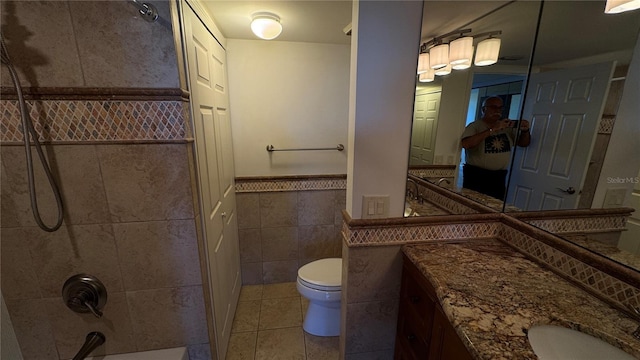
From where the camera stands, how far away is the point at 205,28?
1332 mm

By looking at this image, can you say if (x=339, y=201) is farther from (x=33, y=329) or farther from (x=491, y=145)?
(x=33, y=329)

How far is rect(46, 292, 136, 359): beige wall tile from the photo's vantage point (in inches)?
43.6

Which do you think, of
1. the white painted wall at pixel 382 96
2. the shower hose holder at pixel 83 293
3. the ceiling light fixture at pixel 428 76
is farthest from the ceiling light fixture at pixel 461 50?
the shower hose holder at pixel 83 293

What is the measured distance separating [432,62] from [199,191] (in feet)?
4.36

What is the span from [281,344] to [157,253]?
112cm

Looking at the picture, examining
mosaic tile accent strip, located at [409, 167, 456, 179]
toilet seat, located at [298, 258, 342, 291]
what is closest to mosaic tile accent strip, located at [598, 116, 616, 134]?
mosaic tile accent strip, located at [409, 167, 456, 179]

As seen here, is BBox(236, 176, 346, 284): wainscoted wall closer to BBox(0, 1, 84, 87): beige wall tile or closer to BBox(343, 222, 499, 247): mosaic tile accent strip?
BBox(343, 222, 499, 247): mosaic tile accent strip

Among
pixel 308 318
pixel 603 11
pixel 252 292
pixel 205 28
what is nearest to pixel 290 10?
pixel 205 28

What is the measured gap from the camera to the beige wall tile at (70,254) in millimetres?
1021

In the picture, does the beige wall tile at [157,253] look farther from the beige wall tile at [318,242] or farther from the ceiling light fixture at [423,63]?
the ceiling light fixture at [423,63]

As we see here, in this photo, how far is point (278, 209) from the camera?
2127 mm

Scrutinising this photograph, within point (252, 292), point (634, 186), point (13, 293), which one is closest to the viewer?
point (634, 186)

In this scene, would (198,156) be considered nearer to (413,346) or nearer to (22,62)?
(22,62)

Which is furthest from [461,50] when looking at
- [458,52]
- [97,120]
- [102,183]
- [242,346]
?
[242,346]
